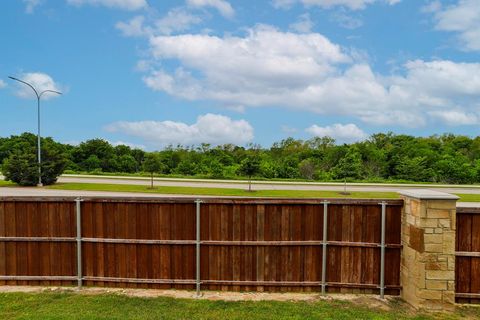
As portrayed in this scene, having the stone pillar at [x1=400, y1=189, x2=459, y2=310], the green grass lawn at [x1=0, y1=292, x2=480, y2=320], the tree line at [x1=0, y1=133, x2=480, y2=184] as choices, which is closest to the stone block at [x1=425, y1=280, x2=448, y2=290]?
the stone pillar at [x1=400, y1=189, x2=459, y2=310]

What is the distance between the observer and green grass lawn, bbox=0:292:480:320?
5.21 meters

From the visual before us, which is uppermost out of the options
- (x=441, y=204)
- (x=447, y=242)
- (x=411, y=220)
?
(x=441, y=204)

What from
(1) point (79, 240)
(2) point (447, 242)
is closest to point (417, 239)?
(2) point (447, 242)

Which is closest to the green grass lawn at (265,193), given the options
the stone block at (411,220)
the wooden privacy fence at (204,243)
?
the wooden privacy fence at (204,243)

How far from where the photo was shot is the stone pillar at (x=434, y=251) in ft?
18.4

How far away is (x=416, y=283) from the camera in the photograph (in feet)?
18.8

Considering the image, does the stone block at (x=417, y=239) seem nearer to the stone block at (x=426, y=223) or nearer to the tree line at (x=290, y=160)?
the stone block at (x=426, y=223)

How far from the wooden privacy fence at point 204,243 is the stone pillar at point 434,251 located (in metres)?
0.56

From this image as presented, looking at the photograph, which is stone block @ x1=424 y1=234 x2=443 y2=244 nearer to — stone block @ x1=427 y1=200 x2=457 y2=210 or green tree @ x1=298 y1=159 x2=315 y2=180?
stone block @ x1=427 y1=200 x2=457 y2=210

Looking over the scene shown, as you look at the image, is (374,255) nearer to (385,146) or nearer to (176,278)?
(176,278)

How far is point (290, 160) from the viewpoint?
43.4 m

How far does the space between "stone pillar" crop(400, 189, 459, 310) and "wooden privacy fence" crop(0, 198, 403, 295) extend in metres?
0.56

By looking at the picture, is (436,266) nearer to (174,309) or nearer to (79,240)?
A: (174,309)

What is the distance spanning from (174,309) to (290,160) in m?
38.8
